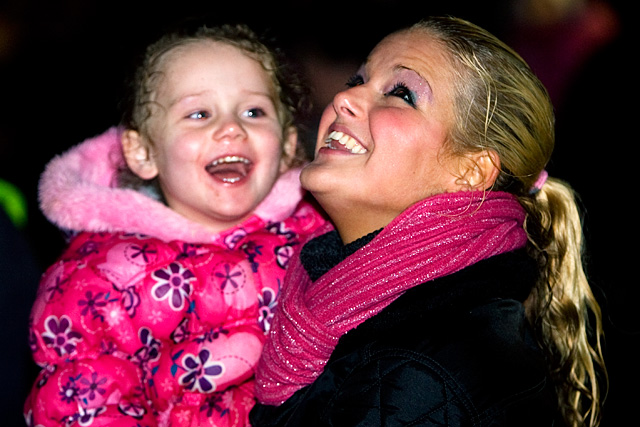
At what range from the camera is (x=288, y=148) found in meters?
2.10

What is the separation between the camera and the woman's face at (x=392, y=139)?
147 centimetres

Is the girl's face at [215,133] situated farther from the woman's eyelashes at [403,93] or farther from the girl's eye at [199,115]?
the woman's eyelashes at [403,93]

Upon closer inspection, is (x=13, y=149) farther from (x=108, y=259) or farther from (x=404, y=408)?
(x=404, y=408)

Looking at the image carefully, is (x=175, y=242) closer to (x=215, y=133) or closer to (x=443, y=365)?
(x=215, y=133)

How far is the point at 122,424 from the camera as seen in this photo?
61.3 inches

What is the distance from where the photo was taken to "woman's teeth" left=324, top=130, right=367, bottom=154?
1533mm

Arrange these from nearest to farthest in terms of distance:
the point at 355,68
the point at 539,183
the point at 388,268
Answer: the point at 388,268 → the point at 539,183 → the point at 355,68

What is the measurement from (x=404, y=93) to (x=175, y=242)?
79cm

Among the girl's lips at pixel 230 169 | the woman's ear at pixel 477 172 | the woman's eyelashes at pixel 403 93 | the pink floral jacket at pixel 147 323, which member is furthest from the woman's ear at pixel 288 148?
the woman's ear at pixel 477 172

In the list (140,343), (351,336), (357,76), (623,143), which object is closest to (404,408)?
(351,336)

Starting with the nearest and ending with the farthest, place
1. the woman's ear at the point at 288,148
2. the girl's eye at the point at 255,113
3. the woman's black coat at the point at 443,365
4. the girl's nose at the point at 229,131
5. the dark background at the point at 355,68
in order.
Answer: the woman's black coat at the point at 443,365
the girl's nose at the point at 229,131
the girl's eye at the point at 255,113
the woman's ear at the point at 288,148
the dark background at the point at 355,68

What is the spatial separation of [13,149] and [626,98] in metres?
3.89

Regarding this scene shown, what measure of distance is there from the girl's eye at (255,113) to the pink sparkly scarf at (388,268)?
64cm

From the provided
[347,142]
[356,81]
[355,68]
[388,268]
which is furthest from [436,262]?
[355,68]
